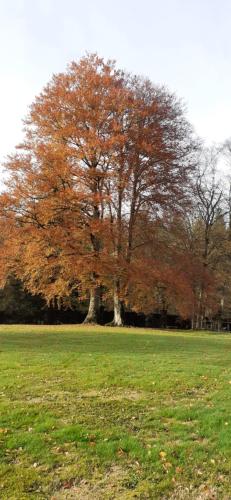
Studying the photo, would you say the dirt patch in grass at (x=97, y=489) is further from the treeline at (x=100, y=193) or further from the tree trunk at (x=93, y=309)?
the tree trunk at (x=93, y=309)

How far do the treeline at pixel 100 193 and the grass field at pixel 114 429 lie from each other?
45.3 ft

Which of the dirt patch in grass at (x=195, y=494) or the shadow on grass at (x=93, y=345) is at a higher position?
the shadow on grass at (x=93, y=345)

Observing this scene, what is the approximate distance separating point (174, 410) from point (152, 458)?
1.92m

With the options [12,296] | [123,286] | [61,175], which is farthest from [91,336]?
[12,296]

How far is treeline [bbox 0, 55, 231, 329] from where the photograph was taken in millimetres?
25375

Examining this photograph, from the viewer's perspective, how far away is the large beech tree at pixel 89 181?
997 inches

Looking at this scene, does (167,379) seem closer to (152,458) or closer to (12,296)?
(152,458)

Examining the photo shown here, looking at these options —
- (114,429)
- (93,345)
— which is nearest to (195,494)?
(114,429)

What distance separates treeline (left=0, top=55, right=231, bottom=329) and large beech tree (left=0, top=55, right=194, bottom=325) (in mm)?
59

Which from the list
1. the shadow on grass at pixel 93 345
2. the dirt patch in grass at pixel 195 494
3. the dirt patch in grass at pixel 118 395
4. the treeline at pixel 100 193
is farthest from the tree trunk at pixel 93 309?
the dirt patch in grass at pixel 195 494

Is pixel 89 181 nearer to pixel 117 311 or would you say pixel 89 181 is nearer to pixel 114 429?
pixel 117 311

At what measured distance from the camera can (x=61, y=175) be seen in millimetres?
25516

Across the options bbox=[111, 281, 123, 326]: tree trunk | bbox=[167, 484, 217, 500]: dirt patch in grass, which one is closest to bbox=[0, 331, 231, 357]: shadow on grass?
bbox=[111, 281, 123, 326]: tree trunk

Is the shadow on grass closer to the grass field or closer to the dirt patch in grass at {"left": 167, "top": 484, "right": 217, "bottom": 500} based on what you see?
the grass field
